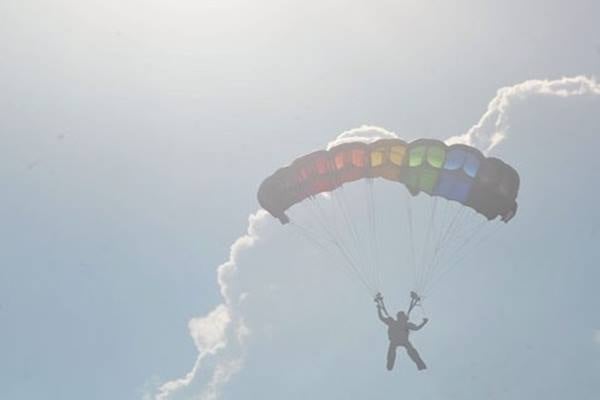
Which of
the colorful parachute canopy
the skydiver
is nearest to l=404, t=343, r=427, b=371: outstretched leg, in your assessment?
the skydiver

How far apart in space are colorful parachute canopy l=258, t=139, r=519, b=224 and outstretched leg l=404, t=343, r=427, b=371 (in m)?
6.25

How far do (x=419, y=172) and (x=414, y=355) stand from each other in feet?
23.9

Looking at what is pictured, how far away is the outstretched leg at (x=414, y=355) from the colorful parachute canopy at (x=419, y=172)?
6247mm

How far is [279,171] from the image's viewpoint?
34.9 meters

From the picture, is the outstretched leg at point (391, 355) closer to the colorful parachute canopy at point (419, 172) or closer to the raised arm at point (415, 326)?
the raised arm at point (415, 326)

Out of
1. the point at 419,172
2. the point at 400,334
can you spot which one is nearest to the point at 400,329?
the point at 400,334

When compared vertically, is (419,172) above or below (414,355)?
above

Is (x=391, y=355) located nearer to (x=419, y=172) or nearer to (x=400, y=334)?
(x=400, y=334)

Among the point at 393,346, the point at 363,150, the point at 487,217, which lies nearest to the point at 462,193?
the point at 487,217

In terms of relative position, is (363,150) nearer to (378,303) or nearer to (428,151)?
(428,151)

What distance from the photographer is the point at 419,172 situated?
1319 inches

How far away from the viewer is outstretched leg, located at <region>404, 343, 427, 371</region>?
3250 cm

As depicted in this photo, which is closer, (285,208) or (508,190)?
(508,190)

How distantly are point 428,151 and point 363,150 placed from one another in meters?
2.58
